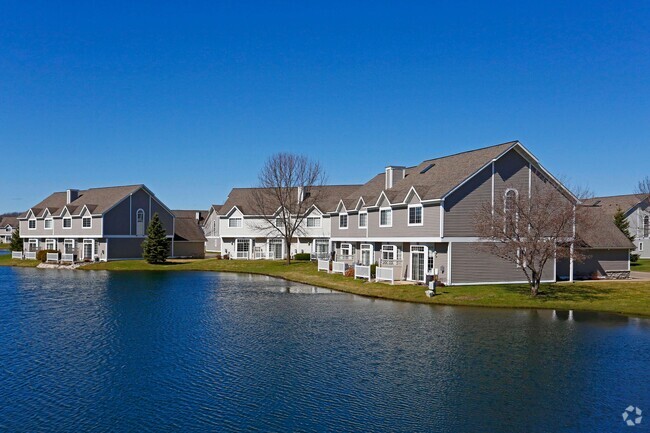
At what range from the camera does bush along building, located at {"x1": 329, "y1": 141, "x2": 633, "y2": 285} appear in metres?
40.2

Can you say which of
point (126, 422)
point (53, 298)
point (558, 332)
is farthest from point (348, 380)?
point (53, 298)

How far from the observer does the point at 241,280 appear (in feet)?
177

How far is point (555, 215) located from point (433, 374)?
22.2 meters

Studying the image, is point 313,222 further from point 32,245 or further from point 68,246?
point 32,245

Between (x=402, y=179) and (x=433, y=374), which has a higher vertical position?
(x=402, y=179)

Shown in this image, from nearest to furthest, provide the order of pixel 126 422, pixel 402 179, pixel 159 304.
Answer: pixel 126 422 < pixel 159 304 < pixel 402 179

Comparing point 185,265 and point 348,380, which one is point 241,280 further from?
point 348,380

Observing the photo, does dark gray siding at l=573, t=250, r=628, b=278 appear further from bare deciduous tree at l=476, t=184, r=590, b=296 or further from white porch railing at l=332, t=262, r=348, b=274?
white porch railing at l=332, t=262, r=348, b=274

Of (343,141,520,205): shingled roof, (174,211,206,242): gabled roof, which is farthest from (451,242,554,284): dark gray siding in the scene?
(174,211,206,242): gabled roof

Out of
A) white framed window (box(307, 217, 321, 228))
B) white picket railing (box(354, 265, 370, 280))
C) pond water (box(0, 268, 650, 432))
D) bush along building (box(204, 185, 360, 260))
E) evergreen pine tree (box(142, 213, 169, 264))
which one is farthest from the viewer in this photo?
white framed window (box(307, 217, 321, 228))

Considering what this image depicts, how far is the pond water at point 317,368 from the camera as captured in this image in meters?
15.9

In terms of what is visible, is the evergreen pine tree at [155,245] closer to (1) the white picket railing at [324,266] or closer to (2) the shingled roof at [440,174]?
(1) the white picket railing at [324,266]

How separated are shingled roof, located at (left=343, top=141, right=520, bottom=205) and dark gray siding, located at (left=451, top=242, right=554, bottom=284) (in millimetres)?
4435

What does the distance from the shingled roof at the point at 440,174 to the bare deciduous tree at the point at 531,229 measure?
10.1 ft
